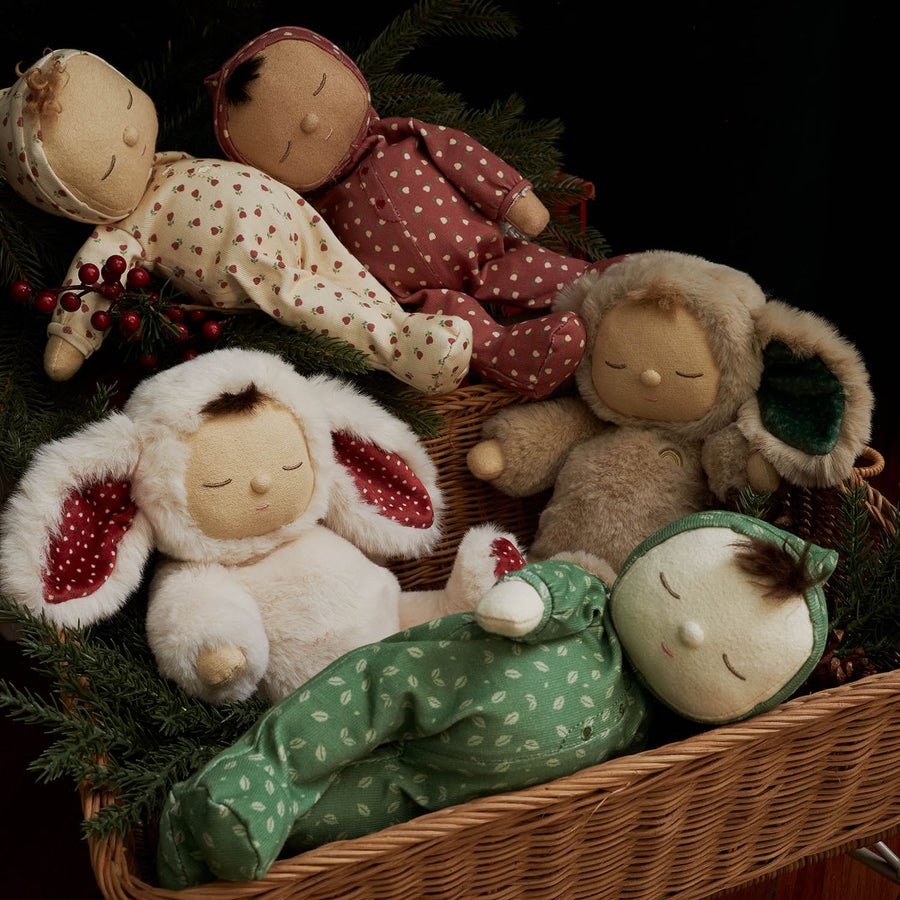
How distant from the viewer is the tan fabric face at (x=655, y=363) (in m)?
1.04

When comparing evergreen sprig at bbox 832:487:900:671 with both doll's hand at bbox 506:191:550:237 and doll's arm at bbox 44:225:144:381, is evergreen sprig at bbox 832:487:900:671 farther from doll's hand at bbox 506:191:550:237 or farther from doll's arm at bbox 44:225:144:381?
doll's arm at bbox 44:225:144:381

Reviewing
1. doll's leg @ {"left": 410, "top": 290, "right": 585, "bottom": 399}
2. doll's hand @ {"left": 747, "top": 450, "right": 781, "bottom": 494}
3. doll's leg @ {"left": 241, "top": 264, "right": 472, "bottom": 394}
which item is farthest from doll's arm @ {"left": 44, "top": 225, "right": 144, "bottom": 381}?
doll's hand @ {"left": 747, "top": 450, "right": 781, "bottom": 494}

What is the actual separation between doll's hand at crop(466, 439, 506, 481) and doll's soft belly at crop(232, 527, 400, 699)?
226 mm

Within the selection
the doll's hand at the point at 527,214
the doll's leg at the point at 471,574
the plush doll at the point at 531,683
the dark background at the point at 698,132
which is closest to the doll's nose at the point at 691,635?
the plush doll at the point at 531,683

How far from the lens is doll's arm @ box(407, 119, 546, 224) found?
3.81 feet

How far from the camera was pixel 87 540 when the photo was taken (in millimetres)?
875

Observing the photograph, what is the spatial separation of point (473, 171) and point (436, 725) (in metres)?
0.71

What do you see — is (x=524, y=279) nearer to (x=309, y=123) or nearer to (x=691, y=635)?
(x=309, y=123)

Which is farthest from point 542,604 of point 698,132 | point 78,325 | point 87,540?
point 698,132

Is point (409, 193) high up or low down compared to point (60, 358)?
up

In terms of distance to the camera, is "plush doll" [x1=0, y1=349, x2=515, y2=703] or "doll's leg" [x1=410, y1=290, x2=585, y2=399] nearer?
"plush doll" [x1=0, y1=349, x2=515, y2=703]

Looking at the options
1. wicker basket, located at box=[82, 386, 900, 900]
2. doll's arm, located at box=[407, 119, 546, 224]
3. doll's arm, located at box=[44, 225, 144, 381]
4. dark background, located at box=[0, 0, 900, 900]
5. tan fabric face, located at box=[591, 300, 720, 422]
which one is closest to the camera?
wicker basket, located at box=[82, 386, 900, 900]

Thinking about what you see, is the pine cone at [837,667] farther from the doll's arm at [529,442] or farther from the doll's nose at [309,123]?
the doll's nose at [309,123]

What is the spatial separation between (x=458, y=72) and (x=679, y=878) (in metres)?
1.22
